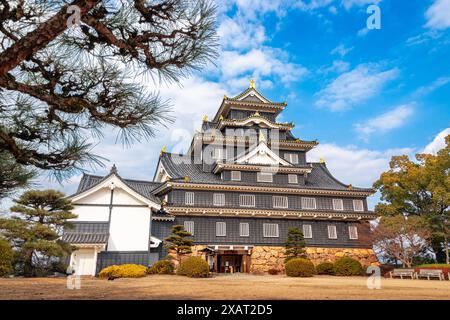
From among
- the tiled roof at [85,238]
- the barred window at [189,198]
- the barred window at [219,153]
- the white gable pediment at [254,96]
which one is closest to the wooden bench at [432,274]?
the barred window at [189,198]

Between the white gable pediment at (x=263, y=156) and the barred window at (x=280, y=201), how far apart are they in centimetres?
285

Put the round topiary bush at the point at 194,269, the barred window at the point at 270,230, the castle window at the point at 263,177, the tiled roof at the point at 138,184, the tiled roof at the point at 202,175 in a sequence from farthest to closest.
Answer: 1. the castle window at the point at 263,177
2. the tiled roof at the point at 202,175
3. the tiled roof at the point at 138,184
4. the barred window at the point at 270,230
5. the round topiary bush at the point at 194,269

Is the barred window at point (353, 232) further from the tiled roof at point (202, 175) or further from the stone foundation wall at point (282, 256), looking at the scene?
the tiled roof at point (202, 175)

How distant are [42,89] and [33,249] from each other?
1094 centimetres

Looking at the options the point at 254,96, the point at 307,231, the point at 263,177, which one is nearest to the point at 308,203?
the point at 307,231

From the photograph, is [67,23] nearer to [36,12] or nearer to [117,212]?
[36,12]

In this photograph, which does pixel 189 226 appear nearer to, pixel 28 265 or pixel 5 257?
pixel 28 265

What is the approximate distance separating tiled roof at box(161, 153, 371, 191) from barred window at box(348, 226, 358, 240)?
3.07 m

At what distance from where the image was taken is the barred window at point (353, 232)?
24.9 metres

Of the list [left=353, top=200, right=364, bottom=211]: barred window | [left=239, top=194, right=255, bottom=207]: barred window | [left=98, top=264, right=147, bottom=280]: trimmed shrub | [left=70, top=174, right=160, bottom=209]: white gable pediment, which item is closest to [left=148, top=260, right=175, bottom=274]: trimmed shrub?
[left=98, top=264, right=147, bottom=280]: trimmed shrub

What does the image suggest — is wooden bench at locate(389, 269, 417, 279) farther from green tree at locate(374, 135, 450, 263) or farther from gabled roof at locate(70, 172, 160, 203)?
gabled roof at locate(70, 172, 160, 203)

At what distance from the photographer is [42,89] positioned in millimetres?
5098

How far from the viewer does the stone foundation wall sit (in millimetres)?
22656

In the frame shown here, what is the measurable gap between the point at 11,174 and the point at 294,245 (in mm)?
19447
